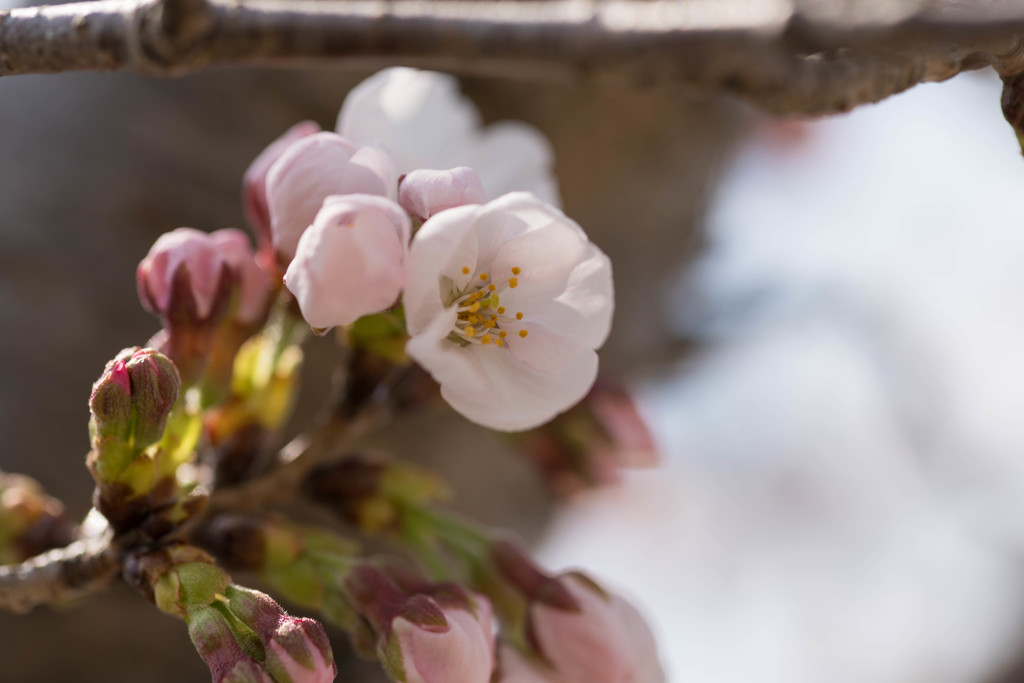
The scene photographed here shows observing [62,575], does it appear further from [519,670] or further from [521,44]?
[521,44]

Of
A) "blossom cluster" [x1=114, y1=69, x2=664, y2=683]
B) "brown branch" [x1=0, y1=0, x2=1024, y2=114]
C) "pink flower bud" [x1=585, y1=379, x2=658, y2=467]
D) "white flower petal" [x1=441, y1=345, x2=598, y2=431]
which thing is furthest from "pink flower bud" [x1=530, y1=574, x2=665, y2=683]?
"brown branch" [x1=0, y1=0, x2=1024, y2=114]

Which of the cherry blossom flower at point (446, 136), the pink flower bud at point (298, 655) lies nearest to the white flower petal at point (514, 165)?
the cherry blossom flower at point (446, 136)

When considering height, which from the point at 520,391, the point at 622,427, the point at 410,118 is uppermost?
the point at 410,118

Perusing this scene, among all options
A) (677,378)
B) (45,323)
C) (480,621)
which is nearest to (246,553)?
(480,621)

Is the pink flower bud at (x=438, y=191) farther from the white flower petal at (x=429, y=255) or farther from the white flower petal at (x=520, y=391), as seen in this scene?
the white flower petal at (x=520, y=391)

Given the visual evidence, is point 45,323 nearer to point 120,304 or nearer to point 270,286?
point 120,304

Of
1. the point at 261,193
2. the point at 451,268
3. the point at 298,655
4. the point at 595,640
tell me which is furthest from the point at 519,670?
the point at 261,193
